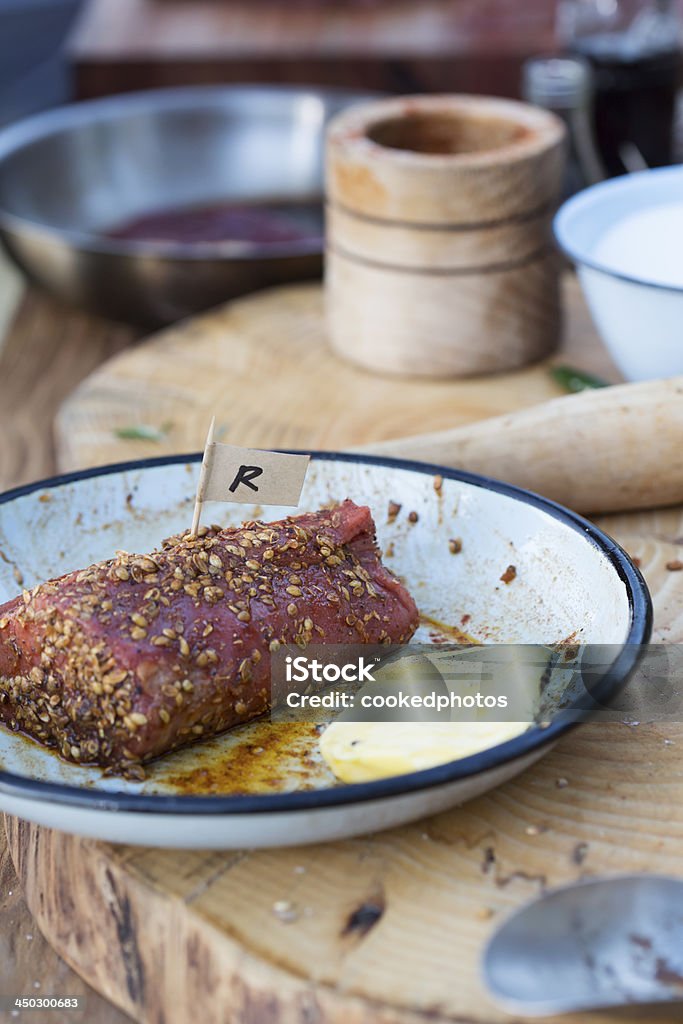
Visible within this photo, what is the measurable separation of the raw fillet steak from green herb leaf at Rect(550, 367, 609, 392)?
94 cm

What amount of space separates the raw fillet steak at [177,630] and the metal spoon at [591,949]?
450 mm

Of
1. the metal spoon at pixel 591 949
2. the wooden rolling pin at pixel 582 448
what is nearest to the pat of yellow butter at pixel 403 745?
the metal spoon at pixel 591 949

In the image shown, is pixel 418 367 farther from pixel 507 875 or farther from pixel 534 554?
pixel 507 875

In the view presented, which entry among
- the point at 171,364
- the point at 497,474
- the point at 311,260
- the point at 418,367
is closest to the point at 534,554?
the point at 497,474

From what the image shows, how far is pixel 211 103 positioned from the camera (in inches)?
144

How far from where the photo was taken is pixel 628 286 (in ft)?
6.63

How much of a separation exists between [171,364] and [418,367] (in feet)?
1.70

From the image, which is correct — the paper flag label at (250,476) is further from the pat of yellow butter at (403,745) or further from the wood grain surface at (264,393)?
the wood grain surface at (264,393)

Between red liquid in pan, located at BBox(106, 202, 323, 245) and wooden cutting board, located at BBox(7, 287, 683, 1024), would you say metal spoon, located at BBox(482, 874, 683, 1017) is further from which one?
red liquid in pan, located at BBox(106, 202, 323, 245)

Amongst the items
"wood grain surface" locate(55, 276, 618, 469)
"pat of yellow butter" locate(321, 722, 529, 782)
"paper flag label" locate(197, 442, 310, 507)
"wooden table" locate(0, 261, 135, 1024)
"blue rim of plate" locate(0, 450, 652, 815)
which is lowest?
"wooden table" locate(0, 261, 135, 1024)

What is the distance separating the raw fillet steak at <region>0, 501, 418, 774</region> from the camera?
1368 millimetres

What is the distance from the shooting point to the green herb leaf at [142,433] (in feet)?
7.41

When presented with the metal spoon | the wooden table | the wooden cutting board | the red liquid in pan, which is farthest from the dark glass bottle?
the metal spoon

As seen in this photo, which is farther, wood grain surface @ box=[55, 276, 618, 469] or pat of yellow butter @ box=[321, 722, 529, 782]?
wood grain surface @ box=[55, 276, 618, 469]
